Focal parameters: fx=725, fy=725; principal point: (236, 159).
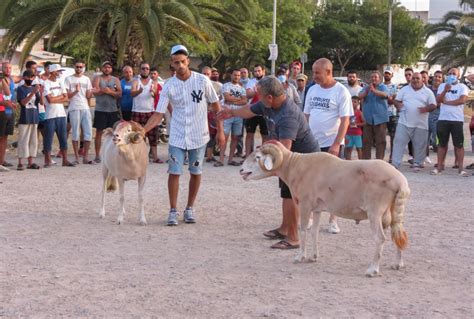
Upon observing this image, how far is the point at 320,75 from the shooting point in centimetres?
864

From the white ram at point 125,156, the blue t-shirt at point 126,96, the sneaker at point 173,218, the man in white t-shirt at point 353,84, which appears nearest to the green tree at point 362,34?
the man in white t-shirt at point 353,84

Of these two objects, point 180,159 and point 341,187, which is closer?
point 341,187

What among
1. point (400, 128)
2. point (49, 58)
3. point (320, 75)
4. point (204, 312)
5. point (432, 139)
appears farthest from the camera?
point (49, 58)

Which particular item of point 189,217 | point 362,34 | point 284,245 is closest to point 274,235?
point 284,245

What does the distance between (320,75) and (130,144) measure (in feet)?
8.83

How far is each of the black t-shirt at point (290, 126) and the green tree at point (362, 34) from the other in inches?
2262

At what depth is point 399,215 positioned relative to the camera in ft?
22.6

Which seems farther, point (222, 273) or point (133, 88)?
point (133, 88)

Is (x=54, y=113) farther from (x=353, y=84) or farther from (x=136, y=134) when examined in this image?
(x=353, y=84)

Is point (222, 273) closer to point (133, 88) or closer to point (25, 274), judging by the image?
point (25, 274)

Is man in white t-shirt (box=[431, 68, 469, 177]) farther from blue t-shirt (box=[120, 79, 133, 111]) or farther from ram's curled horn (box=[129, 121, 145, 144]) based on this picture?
ram's curled horn (box=[129, 121, 145, 144])

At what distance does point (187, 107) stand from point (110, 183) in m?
1.89

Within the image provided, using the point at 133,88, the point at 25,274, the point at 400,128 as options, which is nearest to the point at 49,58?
the point at 133,88

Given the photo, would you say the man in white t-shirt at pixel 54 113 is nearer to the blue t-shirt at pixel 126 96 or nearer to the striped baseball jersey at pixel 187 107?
the blue t-shirt at pixel 126 96
